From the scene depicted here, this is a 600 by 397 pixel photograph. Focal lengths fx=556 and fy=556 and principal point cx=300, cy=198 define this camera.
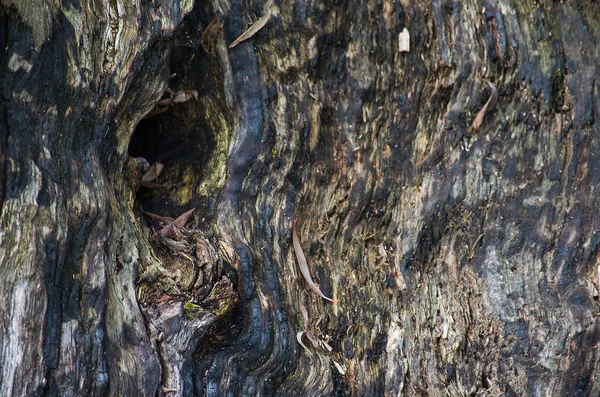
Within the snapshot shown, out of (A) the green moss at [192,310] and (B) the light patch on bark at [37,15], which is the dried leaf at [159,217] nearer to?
(A) the green moss at [192,310]

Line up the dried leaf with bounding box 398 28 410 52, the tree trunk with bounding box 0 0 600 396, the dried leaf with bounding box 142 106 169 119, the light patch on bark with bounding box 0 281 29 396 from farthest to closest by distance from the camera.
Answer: the dried leaf with bounding box 142 106 169 119, the dried leaf with bounding box 398 28 410 52, the tree trunk with bounding box 0 0 600 396, the light patch on bark with bounding box 0 281 29 396

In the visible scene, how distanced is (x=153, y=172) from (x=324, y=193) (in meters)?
0.81

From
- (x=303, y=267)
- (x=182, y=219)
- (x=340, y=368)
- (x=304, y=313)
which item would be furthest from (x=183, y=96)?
(x=340, y=368)

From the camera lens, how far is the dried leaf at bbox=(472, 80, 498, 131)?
2.34 meters

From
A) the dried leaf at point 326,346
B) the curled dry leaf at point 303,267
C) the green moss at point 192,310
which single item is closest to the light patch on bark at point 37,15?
the green moss at point 192,310

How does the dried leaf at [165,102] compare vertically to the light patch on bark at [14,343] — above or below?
above

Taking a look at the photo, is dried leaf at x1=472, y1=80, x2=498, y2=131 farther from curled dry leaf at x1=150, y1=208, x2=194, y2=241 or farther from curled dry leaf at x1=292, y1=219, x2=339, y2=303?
curled dry leaf at x1=150, y1=208, x2=194, y2=241

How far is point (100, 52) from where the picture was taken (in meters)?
2.09

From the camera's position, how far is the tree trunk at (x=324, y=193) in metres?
2.02

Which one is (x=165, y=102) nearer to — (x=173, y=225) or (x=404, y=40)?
(x=173, y=225)

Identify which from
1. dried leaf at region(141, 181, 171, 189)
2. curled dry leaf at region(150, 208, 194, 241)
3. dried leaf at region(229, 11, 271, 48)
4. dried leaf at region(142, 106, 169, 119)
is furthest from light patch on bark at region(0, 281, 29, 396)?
dried leaf at region(229, 11, 271, 48)

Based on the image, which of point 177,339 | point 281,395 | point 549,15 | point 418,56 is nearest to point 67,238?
point 177,339

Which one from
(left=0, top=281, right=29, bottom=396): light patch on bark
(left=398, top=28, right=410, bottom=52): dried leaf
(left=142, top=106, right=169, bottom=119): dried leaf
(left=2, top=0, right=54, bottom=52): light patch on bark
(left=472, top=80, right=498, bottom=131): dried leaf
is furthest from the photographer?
(left=142, top=106, right=169, bottom=119): dried leaf

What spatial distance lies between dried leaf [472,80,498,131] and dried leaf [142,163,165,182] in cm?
144
